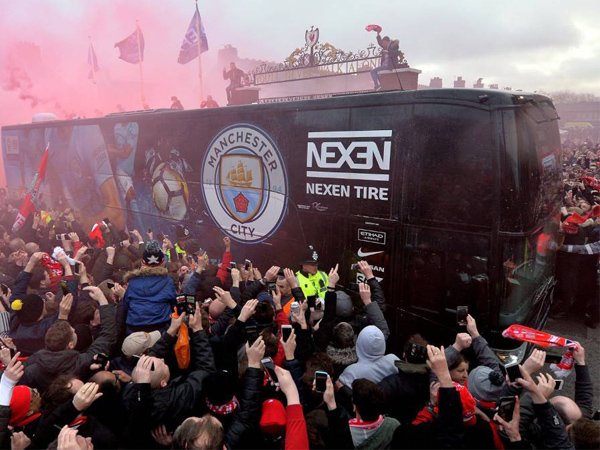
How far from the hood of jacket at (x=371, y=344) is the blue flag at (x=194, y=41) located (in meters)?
13.1

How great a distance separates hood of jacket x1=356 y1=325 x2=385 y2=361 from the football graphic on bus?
5.30 meters

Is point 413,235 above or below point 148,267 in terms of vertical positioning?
above

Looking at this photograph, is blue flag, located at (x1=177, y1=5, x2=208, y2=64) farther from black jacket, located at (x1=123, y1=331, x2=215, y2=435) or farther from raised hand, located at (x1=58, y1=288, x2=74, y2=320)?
black jacket, located at (x1=123, y1=331, x2=215, y2=435)

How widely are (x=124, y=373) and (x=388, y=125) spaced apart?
373 cm

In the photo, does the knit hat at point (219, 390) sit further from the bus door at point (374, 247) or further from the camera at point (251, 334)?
the bus door at point (374, 247)

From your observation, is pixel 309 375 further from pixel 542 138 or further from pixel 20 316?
pixel 542 138

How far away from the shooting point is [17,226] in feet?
26.1

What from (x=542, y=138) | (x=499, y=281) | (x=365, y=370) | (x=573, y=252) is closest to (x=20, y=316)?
(x=365, y=370)

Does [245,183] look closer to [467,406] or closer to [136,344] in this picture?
[136,344]

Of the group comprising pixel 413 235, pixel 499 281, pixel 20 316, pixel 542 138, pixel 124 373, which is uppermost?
pixel 542 138

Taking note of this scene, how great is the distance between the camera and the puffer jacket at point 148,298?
402 cm

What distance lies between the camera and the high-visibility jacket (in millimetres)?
5040

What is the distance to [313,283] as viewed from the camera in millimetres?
5086

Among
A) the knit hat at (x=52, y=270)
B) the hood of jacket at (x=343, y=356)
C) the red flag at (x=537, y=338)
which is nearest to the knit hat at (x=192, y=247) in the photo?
the knit hat at (x=52, y=270)
